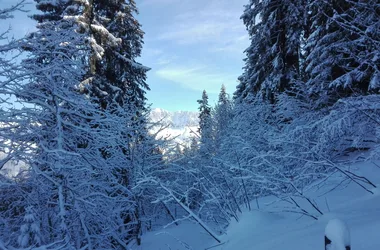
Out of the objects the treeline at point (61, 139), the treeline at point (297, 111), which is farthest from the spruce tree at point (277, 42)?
the treeline at point (61, 139)

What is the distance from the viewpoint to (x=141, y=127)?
12.5 m

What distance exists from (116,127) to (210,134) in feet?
45.2

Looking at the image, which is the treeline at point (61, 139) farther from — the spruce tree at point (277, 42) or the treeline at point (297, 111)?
the spruce tree at point (277, 42)

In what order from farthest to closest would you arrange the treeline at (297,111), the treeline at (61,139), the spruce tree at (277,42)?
the spruce tree at (277,42)
the treeline at (297,111)
the treeline at (61,139)

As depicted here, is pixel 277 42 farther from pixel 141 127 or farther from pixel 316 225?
pixel 316 225

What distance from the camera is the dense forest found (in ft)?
14.3

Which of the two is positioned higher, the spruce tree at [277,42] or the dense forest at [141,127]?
the spruce tree at [277,42]

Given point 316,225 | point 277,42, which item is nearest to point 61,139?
point 316,225

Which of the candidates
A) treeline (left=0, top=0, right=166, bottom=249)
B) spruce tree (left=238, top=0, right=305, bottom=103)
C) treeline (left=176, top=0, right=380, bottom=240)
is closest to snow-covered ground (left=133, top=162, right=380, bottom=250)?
treeline (left=176, top=0, right=380, bottom=240)

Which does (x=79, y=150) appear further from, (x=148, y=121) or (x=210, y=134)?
(x=210, y=134)

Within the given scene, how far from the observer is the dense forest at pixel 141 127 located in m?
4.35

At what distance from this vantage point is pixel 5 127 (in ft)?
13.8

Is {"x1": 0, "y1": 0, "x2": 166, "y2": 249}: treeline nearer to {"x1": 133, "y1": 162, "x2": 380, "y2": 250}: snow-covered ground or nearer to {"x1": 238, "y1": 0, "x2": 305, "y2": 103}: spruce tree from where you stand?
{"x1": 133, "y1": 162, "x2": 380, "y2": 250}: snow-covered ground

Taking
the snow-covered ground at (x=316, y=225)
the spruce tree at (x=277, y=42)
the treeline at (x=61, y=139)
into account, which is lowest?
the snow-covered ground at (x=316, y=225)
